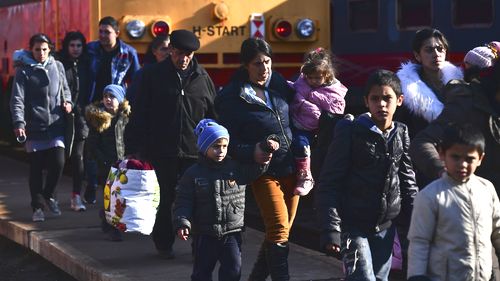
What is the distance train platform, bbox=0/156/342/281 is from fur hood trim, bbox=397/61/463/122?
4.09 ft

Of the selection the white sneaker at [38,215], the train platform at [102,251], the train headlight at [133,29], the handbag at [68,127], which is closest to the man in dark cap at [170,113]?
the train platform at [102,251]

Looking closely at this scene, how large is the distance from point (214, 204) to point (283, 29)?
7.95 metres

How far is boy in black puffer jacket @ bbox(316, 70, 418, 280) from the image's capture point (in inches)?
247

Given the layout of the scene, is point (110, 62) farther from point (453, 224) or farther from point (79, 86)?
point (453, 224)

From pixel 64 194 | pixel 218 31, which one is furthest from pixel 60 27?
pixel 64 194

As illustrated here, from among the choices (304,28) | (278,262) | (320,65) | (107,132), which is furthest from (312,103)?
(304,28)

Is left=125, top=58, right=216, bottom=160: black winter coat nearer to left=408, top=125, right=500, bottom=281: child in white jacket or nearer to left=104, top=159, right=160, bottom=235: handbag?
left=104, top=159, right=160, bottom=235: handbag

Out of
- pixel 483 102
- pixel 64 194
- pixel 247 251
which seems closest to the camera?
pixel 483 102

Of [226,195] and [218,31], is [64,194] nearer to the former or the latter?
[218,31]

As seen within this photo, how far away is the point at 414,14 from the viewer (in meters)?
15.9

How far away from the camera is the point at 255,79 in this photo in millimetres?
7852

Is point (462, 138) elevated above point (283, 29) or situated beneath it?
situated beneath

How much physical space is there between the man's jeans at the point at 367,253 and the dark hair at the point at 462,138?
3.15ft

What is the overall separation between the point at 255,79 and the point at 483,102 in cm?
197
